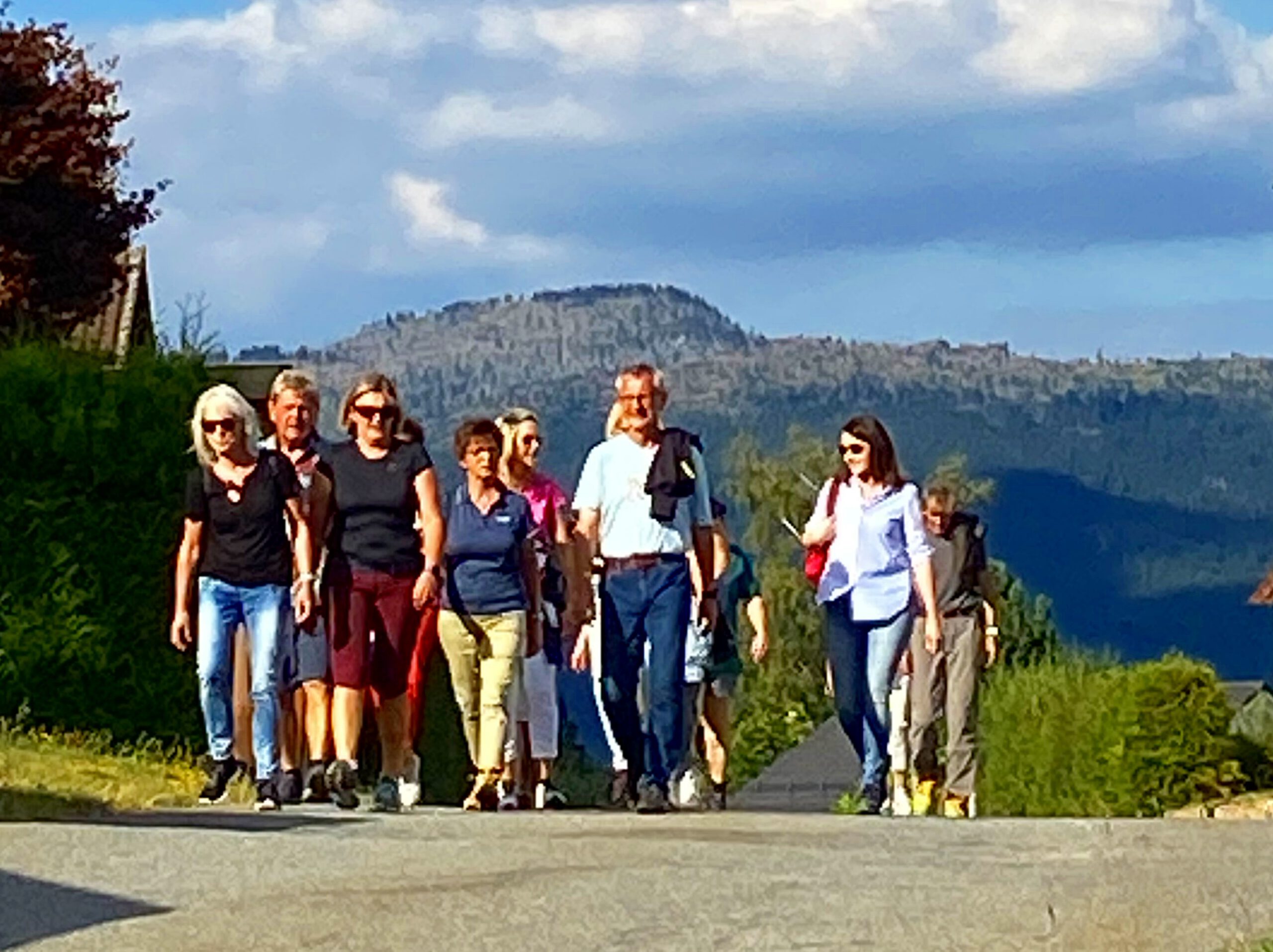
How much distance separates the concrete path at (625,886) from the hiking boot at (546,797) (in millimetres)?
2847

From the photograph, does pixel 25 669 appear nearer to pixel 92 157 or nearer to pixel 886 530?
pixel 886 530

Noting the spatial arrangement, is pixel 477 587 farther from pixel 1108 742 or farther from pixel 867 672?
pixel 1108 742

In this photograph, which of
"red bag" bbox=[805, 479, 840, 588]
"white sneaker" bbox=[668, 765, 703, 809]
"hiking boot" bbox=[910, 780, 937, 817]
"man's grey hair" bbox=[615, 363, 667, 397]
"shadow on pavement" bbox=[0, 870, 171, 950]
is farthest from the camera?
"hiking boot" bbox=[910, 780, 937, 817]

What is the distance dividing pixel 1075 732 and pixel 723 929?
21.7m

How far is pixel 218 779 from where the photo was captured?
1398cm

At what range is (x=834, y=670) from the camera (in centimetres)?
1461

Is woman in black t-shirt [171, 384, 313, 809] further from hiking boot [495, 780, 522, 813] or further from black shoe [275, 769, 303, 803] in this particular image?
hiking boot [495, 780, 522, 813]

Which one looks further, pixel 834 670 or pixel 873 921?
pixel 834 670

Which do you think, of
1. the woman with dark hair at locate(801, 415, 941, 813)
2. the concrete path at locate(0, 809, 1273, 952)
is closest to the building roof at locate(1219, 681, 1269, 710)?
the woman with dark hair at locate(801, 415, 941, 813)

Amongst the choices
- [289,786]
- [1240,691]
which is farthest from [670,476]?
[1240,691]

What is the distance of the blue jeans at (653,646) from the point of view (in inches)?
540

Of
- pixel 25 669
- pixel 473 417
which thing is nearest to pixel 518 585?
pixel 473 417

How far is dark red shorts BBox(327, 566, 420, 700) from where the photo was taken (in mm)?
13961

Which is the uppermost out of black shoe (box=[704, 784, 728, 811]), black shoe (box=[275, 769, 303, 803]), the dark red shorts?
the dark red shorts
